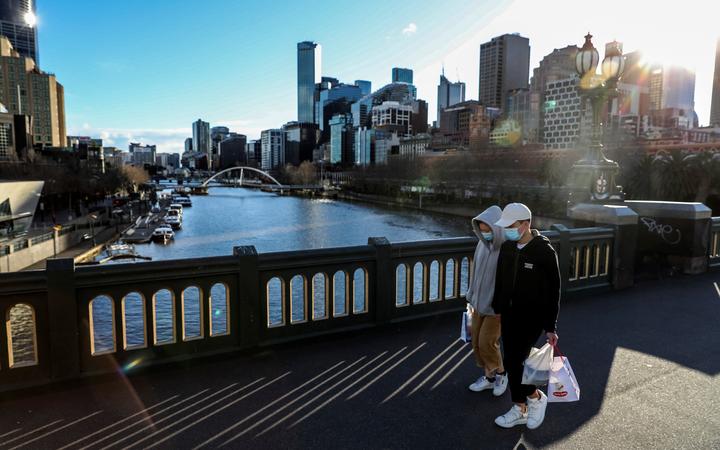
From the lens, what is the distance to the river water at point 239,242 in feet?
70.6

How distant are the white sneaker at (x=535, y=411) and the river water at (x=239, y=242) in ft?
11.9

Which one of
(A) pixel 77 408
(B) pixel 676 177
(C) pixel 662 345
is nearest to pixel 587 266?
(C) pixel 662 345

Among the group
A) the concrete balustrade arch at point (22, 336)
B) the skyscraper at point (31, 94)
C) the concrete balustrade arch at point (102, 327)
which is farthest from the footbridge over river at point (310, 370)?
the skyscraper at point (31, 94)

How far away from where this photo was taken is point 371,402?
4.81m

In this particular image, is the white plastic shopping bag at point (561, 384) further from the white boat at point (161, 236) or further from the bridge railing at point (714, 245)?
the white boat at point (161, 236)

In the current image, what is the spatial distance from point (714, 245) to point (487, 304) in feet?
31.6

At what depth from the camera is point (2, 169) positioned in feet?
258

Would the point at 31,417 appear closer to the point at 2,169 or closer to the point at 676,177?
the point at 676,177

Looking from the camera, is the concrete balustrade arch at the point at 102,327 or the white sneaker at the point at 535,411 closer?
the white sneaker at the point at 535,411

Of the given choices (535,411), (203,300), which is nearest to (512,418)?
(535,411)

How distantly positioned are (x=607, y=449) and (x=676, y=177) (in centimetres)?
5258

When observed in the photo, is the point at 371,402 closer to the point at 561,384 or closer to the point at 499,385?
the point at 499,385

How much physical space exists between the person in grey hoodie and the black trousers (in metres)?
0.35

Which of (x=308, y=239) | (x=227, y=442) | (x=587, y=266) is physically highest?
(x=587, y=266)
